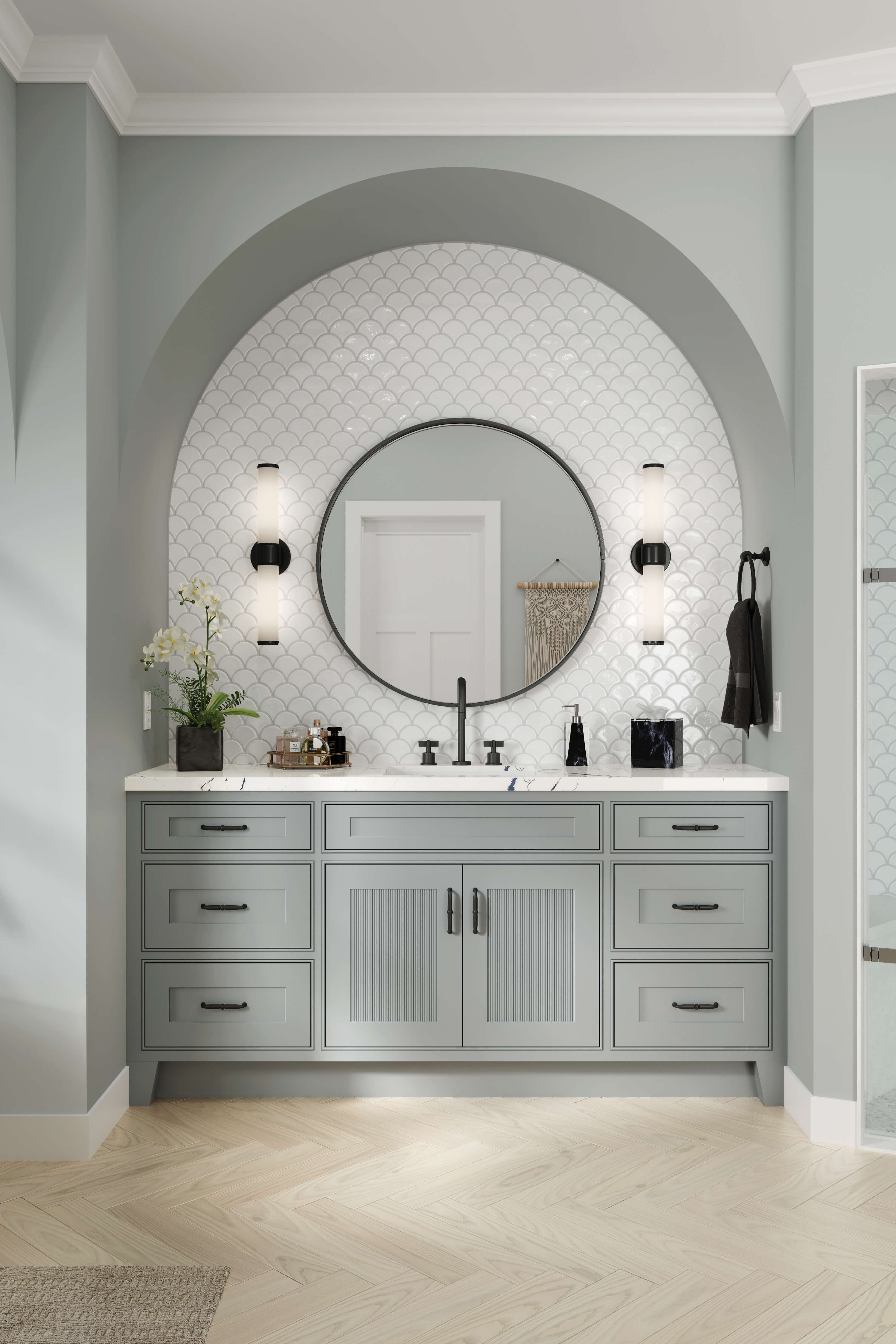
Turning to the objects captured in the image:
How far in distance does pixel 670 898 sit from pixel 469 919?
605 millimetres

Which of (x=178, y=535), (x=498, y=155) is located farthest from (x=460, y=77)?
(x=178, y=535)

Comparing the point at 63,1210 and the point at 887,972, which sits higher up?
the point at 887,972

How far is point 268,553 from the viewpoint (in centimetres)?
324

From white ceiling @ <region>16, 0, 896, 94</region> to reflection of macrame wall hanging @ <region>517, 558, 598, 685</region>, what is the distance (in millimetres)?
1455

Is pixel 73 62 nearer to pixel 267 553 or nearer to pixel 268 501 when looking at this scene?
pixel 268 501

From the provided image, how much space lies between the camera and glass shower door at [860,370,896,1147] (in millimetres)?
2623

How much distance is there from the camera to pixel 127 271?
2.82 meters

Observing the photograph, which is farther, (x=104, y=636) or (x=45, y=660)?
(x=104, y=636)

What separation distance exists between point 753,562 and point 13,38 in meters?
2.53

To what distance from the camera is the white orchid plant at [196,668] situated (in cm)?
297

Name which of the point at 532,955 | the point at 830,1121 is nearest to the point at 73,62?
the point at 532,955

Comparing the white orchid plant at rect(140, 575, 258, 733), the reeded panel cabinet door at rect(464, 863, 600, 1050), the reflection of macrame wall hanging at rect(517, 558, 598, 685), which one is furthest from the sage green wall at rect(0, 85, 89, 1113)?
the reflection of macrame wall hanging at rect(517, 558, 598, 685)

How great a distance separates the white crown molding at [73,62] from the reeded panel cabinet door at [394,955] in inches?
89.4

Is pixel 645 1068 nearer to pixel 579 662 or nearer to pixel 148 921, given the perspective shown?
pixel 579 662
